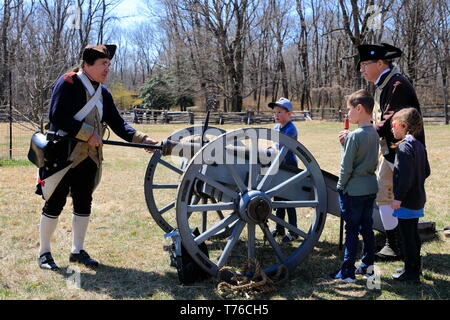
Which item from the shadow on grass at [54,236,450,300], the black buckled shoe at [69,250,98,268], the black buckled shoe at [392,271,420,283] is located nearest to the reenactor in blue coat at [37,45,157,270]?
the black buckled shoe at [69,250,98,268]

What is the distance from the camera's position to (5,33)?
33562 millimetres

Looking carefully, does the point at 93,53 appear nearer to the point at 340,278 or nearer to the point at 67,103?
the point at 67,103

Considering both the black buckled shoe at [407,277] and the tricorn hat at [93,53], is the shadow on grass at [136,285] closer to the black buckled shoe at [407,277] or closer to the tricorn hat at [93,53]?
the black buckled shoe at [407,277]

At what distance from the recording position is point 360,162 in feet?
11.3

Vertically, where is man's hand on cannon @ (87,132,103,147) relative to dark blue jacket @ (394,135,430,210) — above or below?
above

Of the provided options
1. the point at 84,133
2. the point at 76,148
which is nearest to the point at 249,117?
the point at 76,148

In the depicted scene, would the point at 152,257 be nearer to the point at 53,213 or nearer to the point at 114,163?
the point at 53,213

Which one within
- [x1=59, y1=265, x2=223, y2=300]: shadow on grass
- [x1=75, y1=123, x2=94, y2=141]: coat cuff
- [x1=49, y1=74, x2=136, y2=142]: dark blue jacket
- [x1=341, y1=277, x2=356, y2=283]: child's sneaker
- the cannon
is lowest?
[x1=59, y1=265, x2=223, y2=300]: shadow on grass

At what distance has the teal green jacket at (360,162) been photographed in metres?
3.39

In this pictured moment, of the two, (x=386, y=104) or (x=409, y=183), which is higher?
(x=386, y=104)

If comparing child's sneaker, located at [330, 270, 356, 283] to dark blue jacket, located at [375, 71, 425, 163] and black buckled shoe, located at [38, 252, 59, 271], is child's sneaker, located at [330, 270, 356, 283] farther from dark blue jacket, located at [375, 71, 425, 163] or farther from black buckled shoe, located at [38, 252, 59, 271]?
black buckled shoe, located at [38, 252, 59, 271]

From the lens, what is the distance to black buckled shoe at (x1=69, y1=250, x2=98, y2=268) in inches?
155

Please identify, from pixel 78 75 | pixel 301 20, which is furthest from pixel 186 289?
pixel 301 20

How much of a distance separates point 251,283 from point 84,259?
1.55 metres
